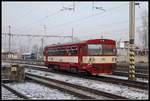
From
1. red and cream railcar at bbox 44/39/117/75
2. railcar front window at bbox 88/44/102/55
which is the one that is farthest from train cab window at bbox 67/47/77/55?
railcar front window at bbox 88/44/102/55

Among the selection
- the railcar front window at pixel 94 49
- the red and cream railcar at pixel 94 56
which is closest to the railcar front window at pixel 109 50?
the red and cream railcar at pixel 94 56

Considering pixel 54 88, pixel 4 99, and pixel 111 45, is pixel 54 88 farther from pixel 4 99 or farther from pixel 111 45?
pixel 111 45

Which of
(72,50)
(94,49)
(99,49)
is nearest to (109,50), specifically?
(99,49)

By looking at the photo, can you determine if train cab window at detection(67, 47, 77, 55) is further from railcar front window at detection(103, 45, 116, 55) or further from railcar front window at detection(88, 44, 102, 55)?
railcar front window at detection(103, 45, 116, 55)

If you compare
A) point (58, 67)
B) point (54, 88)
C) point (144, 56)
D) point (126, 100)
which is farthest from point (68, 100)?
point (144, 56)

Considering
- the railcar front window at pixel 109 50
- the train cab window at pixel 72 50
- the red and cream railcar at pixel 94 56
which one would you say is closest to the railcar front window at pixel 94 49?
the red and cream railcar at pixel 94 56

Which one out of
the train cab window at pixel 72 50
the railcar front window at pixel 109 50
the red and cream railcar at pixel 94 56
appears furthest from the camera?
the train cab window at pixel 72 50

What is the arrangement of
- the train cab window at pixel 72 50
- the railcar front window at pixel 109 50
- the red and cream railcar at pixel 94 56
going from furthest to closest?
the train cab window at pixel 72 50
the railcar front window at pixel 109 50
the red and cream railcar at pixel 94 56

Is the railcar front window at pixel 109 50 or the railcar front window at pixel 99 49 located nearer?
the railcar front window at pixel 99 49

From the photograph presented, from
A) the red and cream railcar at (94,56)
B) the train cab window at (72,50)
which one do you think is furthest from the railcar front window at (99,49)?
the train cab window at (72,50)

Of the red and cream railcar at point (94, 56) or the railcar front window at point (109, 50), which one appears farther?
the railcar front window at point (109, 50)

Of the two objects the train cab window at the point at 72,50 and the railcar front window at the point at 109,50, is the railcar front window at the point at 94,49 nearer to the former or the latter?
the railcar front window at the point at 109,50

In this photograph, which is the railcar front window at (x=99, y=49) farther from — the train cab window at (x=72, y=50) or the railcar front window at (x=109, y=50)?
the train cab window at (x=72, y=50)

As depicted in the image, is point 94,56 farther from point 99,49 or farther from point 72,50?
point 72,50
